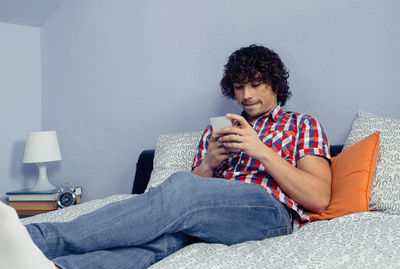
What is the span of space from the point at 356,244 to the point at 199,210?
42cm

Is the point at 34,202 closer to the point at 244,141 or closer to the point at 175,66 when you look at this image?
the point at 175,66

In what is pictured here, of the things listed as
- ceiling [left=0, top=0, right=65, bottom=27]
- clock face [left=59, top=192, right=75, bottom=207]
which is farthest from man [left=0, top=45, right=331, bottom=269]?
ceiling [left=0, top=0, right=65, bottom=27]

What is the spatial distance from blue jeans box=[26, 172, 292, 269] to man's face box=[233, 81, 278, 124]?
0.47 metres

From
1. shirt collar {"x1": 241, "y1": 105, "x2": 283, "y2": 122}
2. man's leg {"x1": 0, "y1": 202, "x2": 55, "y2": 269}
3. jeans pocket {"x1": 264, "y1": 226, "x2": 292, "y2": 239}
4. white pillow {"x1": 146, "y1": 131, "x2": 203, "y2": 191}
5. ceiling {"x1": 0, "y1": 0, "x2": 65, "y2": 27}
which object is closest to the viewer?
man's leg {"x1": 0, "y1": 202, "x2": 55, "y2": 269}

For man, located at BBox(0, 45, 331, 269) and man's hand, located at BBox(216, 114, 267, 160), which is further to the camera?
man's hand, located at BBox(216, 114, 267, 160)

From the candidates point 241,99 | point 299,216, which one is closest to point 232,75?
point 241,99

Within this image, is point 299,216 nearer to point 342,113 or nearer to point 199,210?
point 199,210

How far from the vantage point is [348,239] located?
1.11 m

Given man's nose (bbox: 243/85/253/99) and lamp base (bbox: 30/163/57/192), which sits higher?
man's nose (bbox: 243/85/253/99)

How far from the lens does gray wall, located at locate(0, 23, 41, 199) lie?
2.84 metres

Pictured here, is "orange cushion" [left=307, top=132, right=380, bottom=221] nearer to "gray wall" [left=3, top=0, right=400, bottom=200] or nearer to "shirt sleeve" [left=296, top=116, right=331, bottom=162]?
"shirt sleeve" [left=296, top=116, right=331, bottom=162]

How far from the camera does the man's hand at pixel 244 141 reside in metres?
1.34

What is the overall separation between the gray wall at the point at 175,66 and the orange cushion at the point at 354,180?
0.40 m

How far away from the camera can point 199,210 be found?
1.12 metres
